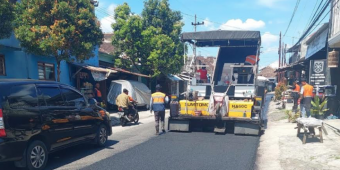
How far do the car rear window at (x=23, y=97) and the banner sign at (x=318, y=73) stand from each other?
11718 mm

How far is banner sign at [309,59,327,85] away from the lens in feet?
39.2

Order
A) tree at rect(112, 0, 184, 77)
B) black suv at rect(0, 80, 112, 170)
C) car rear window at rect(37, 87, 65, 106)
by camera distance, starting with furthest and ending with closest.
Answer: tree at rect(112, 0, 184, 77), car rear window at rect(37, 87, 65, 106), black suv at rect(0, 80, 112, 170)

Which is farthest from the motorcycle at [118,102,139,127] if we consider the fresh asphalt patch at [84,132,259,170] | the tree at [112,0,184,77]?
the tree at [112,0,184,77]

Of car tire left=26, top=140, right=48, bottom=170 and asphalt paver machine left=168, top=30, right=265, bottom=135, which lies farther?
asphalt paver machine left=168, top=30, right=265, bottom=135

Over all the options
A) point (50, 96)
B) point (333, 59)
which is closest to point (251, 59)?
point (333, 59)

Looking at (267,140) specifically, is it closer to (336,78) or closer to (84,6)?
(336,78)

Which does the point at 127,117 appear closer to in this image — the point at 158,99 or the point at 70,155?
the point at 158,99

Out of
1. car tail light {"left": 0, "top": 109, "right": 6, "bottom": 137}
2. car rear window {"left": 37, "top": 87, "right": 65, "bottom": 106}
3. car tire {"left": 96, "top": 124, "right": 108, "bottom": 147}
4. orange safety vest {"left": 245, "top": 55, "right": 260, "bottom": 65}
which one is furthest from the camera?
orange safety vest {"left": 245, "top": 55, "right": 260, "bottom": 65}

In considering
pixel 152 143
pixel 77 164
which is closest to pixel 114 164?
pixel 77 164

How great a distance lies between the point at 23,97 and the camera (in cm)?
481

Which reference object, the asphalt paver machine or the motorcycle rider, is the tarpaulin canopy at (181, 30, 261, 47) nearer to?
the asphalt paver machine

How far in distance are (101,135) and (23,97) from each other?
2.77 metres

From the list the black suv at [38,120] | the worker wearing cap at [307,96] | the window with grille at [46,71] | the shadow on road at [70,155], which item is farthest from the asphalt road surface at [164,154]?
the window with grille at [46,71]

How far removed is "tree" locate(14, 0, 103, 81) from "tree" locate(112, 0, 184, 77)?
752cm
